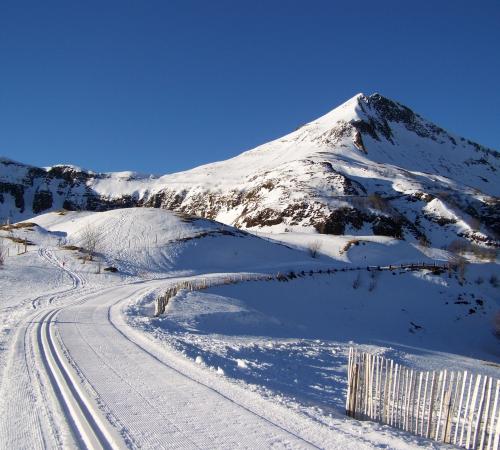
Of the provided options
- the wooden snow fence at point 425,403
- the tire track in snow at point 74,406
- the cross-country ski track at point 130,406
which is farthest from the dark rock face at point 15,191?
the wooden snow fence at point 425,403

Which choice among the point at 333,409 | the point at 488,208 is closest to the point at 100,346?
the point at 333,409

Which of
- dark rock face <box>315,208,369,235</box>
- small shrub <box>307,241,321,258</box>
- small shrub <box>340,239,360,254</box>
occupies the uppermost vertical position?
dark rock face <box>315,208,369,235</box>

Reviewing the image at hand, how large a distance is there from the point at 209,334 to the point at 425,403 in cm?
Result: 1565

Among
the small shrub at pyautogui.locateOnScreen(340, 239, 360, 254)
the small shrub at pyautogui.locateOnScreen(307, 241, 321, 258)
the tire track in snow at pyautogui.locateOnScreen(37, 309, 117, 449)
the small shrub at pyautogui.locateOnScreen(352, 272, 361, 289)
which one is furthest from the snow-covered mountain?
the tire track in snow at pyautogui.locateOnScreen(37, 309, 117, 449)

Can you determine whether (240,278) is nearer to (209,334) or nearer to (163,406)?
(209,334)

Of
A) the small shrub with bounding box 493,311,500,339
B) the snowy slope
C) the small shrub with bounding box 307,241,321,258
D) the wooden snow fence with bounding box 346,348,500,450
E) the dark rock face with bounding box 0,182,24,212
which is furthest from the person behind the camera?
the dark rock face with bounding box 0,182,24,212

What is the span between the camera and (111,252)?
63.1 metres

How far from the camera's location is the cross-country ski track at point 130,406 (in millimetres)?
8234

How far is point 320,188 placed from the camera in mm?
110188

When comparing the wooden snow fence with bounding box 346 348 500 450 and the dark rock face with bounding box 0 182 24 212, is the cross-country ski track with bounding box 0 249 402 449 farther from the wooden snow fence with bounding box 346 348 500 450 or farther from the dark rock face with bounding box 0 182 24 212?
the dark rock face with bounding box 0 182 24 212

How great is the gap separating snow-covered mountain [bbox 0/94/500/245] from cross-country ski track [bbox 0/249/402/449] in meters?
80.8

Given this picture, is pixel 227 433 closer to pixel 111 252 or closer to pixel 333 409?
pixel 333 409

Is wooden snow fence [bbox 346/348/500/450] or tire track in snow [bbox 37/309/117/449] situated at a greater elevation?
wooden snow fence [bbox 346/348/500/450]

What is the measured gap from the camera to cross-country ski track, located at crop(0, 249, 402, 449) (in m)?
8.23
